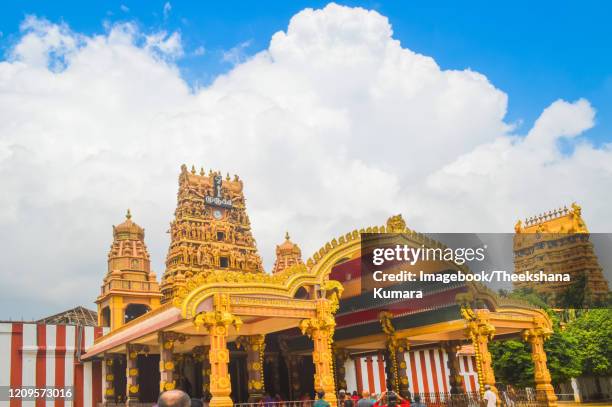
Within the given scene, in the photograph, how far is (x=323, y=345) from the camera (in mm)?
16438

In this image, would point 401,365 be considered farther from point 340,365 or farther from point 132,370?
point 132,370

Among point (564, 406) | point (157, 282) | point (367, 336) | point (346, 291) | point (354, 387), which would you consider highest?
point (157, 282)

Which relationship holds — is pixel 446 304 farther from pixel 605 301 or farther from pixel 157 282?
pixel 605 301

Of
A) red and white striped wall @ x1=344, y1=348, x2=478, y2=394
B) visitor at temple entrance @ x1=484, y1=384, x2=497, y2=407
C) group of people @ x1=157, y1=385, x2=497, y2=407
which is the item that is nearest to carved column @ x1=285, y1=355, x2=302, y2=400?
group of people @ x1=157, y1=385, x2=497, y2=407

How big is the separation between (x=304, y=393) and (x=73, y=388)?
378 inches

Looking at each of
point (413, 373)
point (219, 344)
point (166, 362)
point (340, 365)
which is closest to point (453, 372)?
point (340, 365)

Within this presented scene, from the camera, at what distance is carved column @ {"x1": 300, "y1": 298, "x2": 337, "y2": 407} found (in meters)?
16.0

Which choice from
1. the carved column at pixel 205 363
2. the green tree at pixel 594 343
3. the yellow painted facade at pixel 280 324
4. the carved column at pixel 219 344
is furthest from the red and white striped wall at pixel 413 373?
the carved column at pixel 219 344

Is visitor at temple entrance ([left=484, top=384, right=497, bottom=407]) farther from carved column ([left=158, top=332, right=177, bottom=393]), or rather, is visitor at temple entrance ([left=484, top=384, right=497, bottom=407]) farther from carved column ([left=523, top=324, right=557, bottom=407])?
carved column ([left=158, top=332, right=177, bottom=393])

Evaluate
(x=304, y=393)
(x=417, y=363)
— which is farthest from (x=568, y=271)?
(x=304, y=393)

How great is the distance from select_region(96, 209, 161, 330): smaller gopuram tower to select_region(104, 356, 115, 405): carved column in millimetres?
9729

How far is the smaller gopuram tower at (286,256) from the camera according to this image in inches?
1879

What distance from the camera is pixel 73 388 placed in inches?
953

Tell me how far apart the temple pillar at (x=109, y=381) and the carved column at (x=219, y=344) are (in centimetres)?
1082
